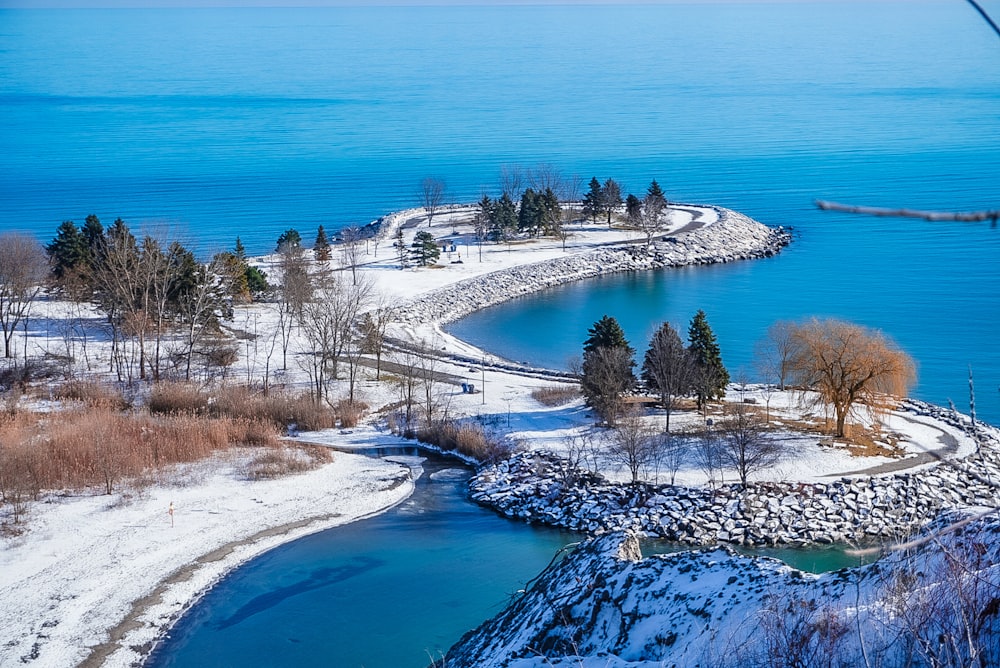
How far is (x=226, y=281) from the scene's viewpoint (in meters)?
35.3

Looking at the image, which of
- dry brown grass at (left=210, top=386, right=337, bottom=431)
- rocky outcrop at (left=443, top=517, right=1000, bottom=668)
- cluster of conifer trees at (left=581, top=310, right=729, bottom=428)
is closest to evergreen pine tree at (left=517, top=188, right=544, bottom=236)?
cluster of conifer trees at (left=581, top=310, right=729, bottom=428)

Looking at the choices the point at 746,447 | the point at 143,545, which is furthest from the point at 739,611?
the point at 143,545

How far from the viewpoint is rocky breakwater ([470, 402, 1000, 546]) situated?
66.9 ft

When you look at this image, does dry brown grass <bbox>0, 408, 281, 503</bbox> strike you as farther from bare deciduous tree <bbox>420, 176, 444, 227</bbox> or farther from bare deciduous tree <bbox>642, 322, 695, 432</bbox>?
bare deciduous tree <bbox>420, 176, 444, 227</bbox>

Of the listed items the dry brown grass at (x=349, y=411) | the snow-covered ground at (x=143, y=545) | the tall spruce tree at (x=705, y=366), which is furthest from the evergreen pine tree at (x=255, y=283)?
the tall spruce tree at (x=705, y=366)

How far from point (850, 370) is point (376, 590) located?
11910 millimetres

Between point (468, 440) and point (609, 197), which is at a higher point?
point (609, 197)

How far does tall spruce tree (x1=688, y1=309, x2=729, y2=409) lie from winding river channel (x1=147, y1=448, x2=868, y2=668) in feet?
20.6

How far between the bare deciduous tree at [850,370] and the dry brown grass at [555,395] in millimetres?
6256

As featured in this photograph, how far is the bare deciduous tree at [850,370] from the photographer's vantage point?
932 inches

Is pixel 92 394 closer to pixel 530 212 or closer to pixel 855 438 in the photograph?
pixel 855 438

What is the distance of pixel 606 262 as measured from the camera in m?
49.4

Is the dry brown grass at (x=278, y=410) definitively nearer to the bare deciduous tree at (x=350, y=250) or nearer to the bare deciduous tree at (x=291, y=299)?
the bare deciduous tree at (x=291, y=299)

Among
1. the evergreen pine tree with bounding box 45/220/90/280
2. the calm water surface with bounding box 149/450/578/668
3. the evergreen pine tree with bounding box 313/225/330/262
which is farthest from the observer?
the evergreen pine tree with bounding box 313/225/330/262
